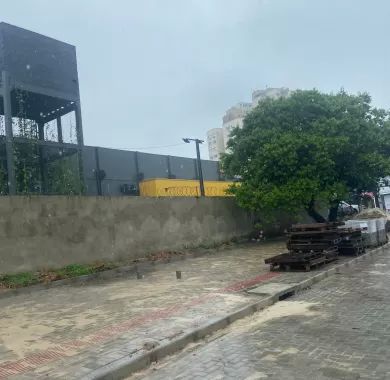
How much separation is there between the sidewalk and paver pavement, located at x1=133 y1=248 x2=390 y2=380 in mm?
540

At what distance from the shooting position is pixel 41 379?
4402 millimetres

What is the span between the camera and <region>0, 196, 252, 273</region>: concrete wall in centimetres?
1139

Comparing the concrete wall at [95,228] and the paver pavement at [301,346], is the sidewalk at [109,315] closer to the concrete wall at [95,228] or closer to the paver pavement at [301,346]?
the paver pavement at [301,346]

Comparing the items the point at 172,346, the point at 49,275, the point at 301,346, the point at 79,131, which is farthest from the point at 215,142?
the point at 301,346

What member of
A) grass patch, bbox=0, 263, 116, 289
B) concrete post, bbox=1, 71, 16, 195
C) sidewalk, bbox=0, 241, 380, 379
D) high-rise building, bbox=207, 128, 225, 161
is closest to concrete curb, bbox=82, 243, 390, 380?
sidewalk, bbox=0, 241, 380, 379

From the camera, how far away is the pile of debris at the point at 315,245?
10.8m

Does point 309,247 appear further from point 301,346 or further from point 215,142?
point 215,142

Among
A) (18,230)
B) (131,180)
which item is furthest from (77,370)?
(131,180)

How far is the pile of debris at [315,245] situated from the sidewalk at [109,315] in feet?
1.55

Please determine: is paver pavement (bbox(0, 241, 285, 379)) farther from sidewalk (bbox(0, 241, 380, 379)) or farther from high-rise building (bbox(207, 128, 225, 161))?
high-rise building (bbox(207, 128, 225, 161))

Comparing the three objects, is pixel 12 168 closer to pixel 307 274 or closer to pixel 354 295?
pixel 307 274

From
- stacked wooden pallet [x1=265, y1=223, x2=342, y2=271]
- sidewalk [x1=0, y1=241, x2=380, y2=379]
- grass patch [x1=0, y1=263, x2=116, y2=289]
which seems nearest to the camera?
sidewalk [x1=0, y1=241, x2=380, y2=379]

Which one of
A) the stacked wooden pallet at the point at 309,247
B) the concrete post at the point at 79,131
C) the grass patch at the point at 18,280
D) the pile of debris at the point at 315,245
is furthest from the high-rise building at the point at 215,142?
the grass patch at the point at 18,280

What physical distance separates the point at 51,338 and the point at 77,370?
1523 mm
